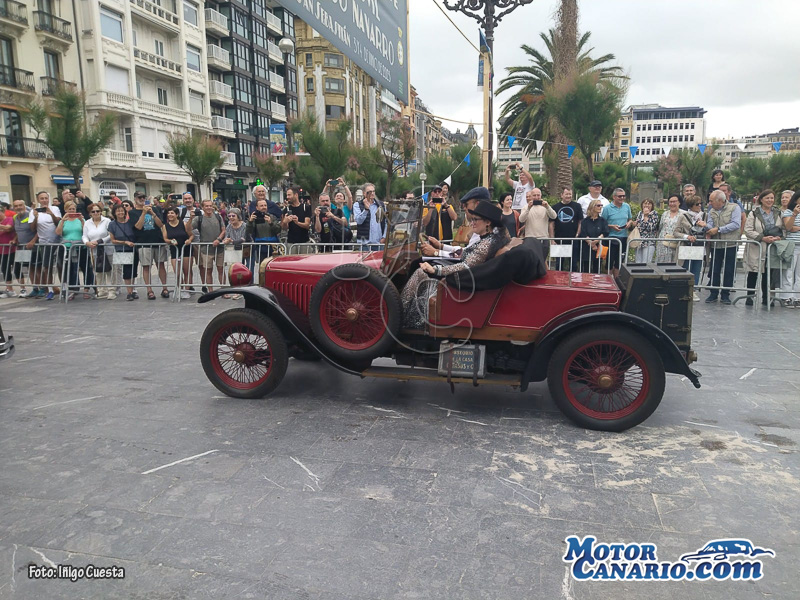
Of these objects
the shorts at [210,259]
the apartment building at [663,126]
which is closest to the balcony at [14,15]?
the shorts at [210,259]

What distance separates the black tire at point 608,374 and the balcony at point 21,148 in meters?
29.8

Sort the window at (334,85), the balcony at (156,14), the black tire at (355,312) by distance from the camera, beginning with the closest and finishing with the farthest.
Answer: the black tire at (355,312), the balcony at (156,14), the window at (334,85)

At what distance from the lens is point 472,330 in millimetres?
4598

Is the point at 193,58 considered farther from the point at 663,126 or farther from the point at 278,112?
the point at 663,126

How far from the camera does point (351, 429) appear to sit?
4.36 metres

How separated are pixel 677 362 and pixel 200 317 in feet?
21.8

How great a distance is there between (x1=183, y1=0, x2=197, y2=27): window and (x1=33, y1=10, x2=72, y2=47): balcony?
10725mm

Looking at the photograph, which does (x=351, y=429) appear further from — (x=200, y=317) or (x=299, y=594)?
(x=200, y=317)

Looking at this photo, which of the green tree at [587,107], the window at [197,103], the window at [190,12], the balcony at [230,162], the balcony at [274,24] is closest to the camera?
the green tree at [587,107]

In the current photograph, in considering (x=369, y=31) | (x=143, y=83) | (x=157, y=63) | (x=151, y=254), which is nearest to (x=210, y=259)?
(x=151, y=254)

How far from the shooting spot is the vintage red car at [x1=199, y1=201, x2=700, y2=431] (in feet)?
14.0

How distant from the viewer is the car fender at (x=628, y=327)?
4.16 meters

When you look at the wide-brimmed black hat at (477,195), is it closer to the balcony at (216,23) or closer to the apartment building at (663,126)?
the balcony at (216,23)

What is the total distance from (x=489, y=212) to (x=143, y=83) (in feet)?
126
